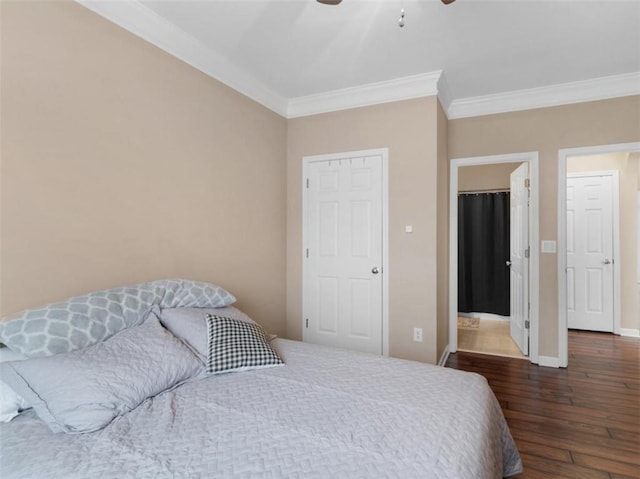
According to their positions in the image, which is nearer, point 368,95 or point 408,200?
point 408,200

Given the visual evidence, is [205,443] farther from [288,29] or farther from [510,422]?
[288,29]

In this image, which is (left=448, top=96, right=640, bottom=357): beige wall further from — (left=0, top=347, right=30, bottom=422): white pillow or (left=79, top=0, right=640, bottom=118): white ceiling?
(left=0, top=347, right=30, bottom=422): white pillow

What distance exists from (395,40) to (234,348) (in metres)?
2.31

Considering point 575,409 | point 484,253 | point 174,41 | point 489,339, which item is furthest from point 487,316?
point 174,41

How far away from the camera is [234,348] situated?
177 cm

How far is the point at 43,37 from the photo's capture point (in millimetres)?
1707

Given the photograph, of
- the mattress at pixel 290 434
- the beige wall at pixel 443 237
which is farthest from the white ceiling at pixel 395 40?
the mattress at pixel 290 434

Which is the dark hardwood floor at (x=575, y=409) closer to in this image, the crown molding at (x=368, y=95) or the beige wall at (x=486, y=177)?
the beige wall at (x=486, y=177)

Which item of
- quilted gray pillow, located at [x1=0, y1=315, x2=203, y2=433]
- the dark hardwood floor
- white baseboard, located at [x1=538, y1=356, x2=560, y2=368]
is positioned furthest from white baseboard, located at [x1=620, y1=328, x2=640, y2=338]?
quilted gray pillow, located at [x1=0, y1=315, x2=203, y2=433]

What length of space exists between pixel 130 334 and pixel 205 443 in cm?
68

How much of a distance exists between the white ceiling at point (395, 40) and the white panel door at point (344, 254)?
0.85 metres

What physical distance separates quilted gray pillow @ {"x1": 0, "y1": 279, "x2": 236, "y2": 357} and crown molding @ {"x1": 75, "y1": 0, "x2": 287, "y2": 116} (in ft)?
5.10

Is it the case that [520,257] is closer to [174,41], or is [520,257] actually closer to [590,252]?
[590,252]

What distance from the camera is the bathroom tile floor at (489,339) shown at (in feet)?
12.5
